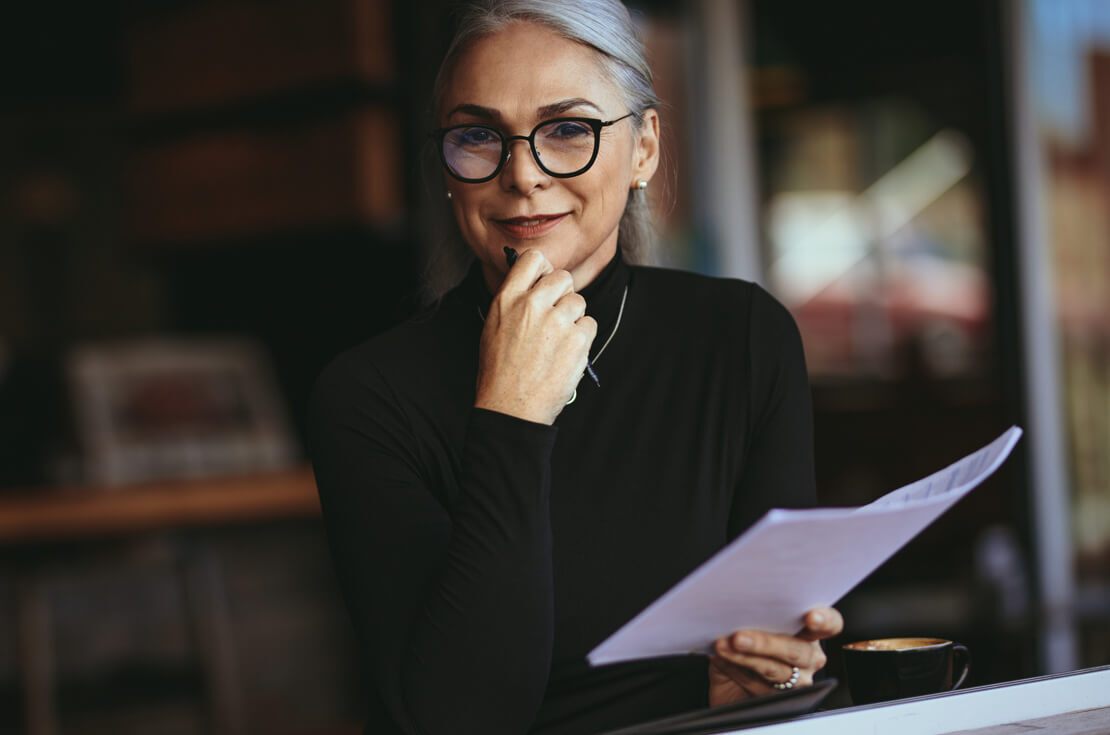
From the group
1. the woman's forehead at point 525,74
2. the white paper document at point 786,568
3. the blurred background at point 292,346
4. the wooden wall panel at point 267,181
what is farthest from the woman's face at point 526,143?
the wooden wall panel at point 267,181

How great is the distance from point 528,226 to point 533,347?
16 centimetres

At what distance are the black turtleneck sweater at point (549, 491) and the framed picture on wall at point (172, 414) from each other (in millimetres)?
2766

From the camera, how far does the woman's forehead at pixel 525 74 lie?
A: 1055mm

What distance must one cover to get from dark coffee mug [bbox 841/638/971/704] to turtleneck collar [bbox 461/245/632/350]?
1.22 ft

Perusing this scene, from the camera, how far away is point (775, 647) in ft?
3.11

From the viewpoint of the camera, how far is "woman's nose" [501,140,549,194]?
1.06m

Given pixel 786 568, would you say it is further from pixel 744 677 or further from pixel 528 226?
pixel 528 226

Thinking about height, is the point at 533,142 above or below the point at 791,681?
above

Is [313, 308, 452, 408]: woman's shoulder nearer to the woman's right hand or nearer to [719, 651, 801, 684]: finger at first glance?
the woman's right hand

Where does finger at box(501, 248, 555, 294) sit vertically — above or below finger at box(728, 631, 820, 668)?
above

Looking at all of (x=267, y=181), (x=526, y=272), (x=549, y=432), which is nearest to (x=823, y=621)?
(x=549, y=432)

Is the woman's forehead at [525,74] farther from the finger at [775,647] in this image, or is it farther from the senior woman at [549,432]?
the finger at [775,647]

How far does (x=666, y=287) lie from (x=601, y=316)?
93mm

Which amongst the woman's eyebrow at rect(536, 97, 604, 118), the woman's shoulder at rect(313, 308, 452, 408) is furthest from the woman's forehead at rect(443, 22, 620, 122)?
the woman's shoulder at rect(313, 308, 452, 408)
